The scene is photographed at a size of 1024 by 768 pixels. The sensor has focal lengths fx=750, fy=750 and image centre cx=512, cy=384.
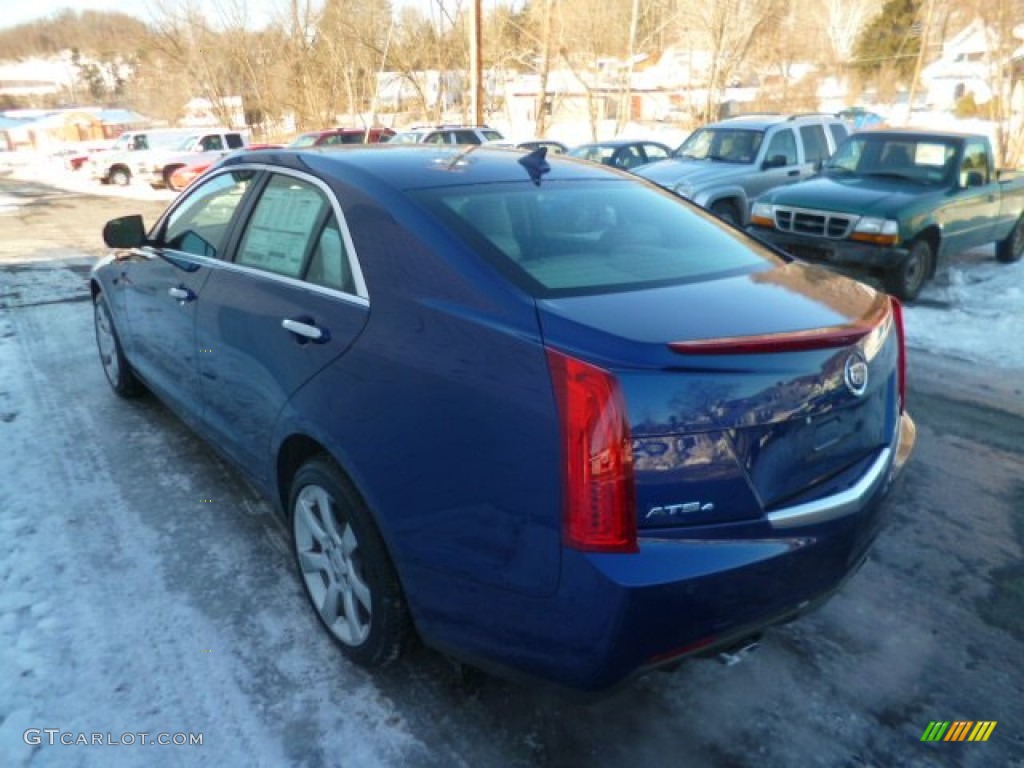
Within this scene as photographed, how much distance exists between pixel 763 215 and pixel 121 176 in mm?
22507

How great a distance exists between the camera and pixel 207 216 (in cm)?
373

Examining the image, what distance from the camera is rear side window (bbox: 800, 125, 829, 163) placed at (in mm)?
11625

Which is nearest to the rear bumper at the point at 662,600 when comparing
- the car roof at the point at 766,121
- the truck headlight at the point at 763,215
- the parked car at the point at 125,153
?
the truck headlight at the point at 763,215

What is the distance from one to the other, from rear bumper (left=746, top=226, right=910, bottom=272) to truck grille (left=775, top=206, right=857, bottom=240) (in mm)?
77

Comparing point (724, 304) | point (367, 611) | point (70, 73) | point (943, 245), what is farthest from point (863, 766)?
point (70, 73)

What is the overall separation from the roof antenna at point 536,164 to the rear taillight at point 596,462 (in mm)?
1362

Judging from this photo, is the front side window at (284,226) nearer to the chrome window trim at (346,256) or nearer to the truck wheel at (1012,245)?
the chrome window trim at (346,256)

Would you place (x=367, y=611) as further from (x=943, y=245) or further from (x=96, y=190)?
(x=96, y=190)

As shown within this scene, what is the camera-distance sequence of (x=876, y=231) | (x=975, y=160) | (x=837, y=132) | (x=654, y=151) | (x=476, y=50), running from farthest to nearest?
(x=476, y=50), (x=654, y=151), (x=837, y=132), (x=975, y=160), (x=876, y=231)

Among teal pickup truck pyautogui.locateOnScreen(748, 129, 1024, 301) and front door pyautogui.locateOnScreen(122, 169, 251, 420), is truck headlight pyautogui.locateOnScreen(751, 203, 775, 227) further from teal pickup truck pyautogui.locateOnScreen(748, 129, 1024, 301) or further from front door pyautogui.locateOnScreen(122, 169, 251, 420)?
front door pyautogui.locateOnScreen(122, 169, 251, 420)

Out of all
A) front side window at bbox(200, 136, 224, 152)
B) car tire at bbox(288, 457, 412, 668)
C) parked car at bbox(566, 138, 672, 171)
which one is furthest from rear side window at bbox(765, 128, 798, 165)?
front side window at bbox(200, 136, 224, 152)

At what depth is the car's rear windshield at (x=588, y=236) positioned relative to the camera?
7.61 feet

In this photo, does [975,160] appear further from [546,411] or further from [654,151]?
[546,411]
